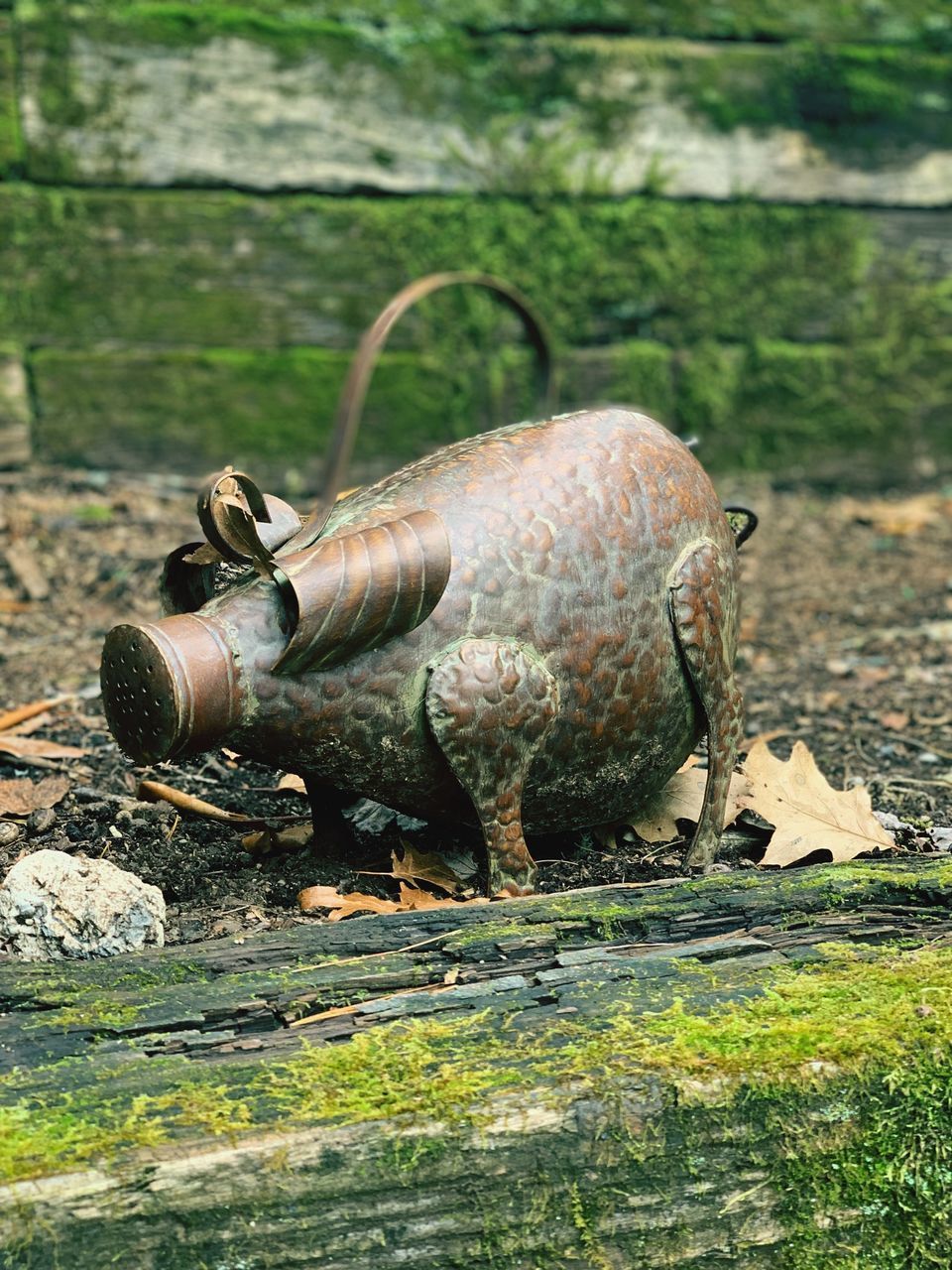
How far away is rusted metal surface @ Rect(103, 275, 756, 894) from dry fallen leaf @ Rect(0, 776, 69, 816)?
28.0 inches

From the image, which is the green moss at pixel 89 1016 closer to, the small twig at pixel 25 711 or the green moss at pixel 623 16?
the small twig at pixel 25 711

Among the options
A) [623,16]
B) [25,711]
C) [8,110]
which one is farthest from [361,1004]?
[623,16]

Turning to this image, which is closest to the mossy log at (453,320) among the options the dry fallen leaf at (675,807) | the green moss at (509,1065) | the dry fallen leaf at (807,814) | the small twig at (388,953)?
the dry fallen leaf at (675,807)

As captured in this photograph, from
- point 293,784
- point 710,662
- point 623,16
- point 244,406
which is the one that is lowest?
point 293,784

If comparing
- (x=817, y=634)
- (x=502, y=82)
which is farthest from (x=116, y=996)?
(x=502, y=82)

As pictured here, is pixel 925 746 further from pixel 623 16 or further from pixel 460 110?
pixel 623 16

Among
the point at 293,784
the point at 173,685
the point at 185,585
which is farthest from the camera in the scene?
the point at 293,784

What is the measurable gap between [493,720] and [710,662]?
1.85ft

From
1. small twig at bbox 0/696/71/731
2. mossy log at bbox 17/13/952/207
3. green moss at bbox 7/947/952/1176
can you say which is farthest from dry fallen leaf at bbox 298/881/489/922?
mossy log at bbox 17/13/952/207

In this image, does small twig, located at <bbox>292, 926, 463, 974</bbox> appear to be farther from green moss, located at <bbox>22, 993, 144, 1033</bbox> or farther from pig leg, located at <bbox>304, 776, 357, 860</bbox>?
pig leg, located at <bbox>304, 776, 357, 860</bbox>

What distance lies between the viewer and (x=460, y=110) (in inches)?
248

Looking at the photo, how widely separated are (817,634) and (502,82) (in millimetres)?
2824

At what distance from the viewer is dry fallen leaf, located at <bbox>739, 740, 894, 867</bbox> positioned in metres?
3.04

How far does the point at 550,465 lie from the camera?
2799 millimetres
